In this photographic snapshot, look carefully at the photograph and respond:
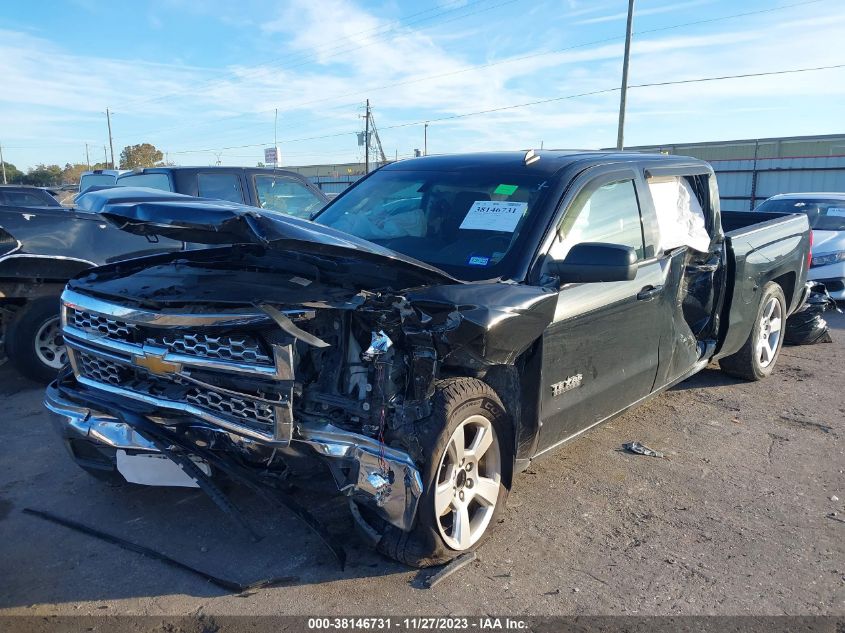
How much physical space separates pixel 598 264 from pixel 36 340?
16.2 feet

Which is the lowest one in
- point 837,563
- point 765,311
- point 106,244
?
point 837,563

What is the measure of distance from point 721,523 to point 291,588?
2.29 metres

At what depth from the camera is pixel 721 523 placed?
12.3 feet

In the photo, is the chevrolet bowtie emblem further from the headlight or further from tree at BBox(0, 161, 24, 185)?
tree at BBox(0, 161, 24, 185)

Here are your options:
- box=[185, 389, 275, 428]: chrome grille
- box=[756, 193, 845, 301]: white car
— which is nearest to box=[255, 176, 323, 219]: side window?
box=[185, 389, 275, 428]: chrome grille

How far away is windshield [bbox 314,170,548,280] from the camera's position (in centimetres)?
371

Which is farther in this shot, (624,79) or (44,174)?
(44,174)

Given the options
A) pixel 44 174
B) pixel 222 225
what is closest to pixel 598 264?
pixel 222 225

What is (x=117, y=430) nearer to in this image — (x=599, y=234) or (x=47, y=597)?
(x=47, y=597)

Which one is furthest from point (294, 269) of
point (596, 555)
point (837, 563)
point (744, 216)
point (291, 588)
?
point (744, 216)

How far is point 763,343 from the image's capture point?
6320 millimetres

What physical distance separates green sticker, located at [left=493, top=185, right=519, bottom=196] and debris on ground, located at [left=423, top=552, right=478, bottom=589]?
196 centimetres

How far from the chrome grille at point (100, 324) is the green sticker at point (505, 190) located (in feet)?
6.85

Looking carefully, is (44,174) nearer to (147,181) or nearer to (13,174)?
(13,174)
